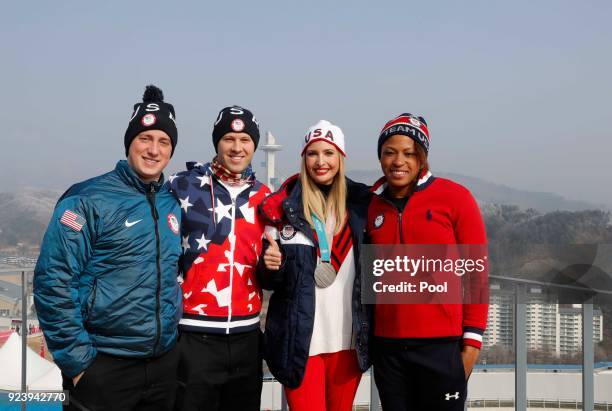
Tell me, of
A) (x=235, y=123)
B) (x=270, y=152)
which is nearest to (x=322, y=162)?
(x=235, y=123)

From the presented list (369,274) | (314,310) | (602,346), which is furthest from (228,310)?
(602,346)

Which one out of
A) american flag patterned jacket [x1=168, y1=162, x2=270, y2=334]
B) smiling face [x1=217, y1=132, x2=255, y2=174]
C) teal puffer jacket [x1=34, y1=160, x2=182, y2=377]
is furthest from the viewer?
smiling face [x1=217, y1=132, x2=255, y2=174]

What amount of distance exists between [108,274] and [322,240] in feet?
3.19

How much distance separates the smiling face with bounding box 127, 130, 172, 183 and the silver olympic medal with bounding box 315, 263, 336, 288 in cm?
87

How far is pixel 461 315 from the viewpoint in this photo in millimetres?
2529

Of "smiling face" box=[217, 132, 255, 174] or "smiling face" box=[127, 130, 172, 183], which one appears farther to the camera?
"smiling face" box=[217, 132, 255, 174]

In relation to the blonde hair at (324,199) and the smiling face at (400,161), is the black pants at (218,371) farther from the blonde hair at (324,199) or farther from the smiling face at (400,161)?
the smiling face at (400,161)

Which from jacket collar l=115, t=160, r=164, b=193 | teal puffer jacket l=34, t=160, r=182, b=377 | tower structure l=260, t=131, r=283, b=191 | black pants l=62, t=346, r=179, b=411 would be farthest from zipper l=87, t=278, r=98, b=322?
tower structure l=260, t=131, r=283, b=191

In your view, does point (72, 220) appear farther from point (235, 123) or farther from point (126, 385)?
point (235, 123)

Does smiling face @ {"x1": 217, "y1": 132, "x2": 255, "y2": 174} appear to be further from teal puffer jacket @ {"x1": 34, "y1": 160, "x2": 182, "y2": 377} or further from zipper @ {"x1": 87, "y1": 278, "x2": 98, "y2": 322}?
zipper @ {"x1": 87, "y1": 278, "x2": 98, "y2": 322}

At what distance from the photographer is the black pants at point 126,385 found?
236 centimetres

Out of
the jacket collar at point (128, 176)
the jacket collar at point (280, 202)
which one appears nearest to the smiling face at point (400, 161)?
the jacket collar at point (280, 202)

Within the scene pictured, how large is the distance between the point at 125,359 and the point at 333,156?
4.38 ft

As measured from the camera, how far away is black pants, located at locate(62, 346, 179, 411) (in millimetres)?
2357
